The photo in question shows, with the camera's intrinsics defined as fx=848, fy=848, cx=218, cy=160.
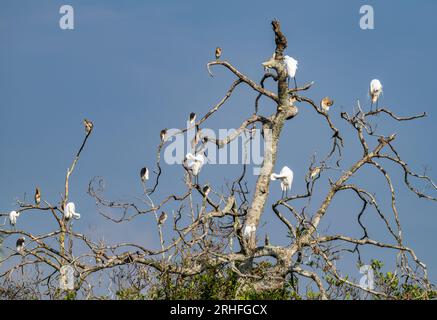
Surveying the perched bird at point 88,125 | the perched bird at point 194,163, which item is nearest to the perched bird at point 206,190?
the perched bird at point 194,163

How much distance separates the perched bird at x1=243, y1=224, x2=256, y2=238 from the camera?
10961 millimetres

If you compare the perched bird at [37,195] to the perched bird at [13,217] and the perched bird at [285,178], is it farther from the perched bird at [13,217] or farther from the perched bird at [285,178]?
the perched bird at [285,178]

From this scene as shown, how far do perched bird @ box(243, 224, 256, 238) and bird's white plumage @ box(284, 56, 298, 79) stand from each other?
2.10m

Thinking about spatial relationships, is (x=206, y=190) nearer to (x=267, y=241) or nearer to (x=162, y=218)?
(x=162, y=218)

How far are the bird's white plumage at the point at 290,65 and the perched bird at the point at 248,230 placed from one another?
2.10m

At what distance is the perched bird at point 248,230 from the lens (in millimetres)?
10961

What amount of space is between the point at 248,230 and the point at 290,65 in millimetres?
2282

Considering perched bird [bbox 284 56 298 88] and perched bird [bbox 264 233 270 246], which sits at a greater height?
perched bird [bbox 284 56 298 88]

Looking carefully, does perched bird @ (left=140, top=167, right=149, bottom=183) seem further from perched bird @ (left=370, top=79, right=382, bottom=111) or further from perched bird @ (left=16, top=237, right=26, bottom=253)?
perched bird @ (left=370, top=79, right=382, bottom=111)

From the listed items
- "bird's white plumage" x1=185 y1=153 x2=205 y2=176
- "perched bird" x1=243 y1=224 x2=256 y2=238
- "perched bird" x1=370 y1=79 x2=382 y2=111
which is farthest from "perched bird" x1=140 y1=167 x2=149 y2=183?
"perched bird" x1=370 y1=79 x2=382 y2=111

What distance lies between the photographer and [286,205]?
1111 centimetres

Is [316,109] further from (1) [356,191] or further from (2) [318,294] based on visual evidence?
(2) [318,294]
